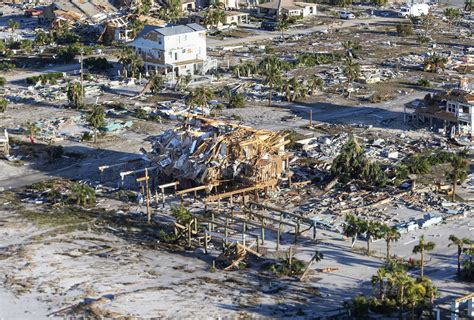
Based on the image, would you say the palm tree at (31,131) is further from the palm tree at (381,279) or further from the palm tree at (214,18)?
the palm tree at (214,18)

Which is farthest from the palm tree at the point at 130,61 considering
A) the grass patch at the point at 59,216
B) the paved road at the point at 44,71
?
the grass patch at the point at 59,216

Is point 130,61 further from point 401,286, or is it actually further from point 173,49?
point 401,286

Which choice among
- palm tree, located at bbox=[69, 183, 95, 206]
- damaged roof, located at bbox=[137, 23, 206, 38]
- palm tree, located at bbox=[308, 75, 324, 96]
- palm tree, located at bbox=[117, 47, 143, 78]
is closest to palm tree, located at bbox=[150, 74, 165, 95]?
palm tree, located at bbox=[117, 47, 143, 78]

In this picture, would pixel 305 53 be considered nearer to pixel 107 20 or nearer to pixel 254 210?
pixel 107 20

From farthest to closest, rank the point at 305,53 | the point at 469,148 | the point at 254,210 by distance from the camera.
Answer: the point at 305,53, the point at 469,148, the point at 254,210

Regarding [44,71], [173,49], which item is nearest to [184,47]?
[173,49]

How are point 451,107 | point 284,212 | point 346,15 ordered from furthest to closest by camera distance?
point 346,15 → point 451,107 → point 284,212

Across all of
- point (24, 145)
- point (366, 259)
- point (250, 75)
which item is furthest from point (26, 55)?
point (366, 259)
